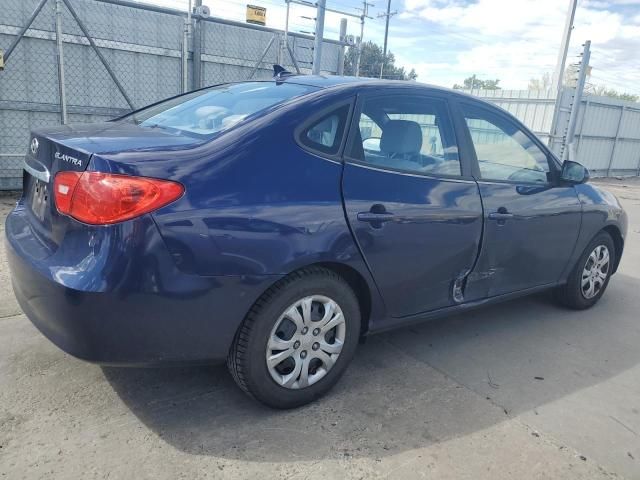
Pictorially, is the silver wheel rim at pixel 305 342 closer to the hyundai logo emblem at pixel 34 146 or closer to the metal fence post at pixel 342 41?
the hyundai logo emblem at pixel 34 146

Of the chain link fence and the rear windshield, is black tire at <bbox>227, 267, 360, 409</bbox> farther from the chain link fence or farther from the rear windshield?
the chain link fence

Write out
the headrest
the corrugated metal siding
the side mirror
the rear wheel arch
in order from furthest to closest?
the corrugated metal siding
the side mirror
the headrest
the rear wheel arch

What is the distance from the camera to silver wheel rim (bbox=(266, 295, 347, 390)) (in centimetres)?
260

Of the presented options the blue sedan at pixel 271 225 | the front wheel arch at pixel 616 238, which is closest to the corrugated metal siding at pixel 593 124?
the front wheel arch at pixel 616 238

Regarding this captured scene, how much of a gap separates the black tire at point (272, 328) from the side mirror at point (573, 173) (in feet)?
7.04

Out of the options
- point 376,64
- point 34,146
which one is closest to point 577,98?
point 34,146

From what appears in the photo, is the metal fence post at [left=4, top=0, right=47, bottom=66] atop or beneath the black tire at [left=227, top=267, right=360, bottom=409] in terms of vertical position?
atop

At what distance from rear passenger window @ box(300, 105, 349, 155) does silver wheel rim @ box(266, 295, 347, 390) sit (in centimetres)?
75

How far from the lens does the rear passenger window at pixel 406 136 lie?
115 inches

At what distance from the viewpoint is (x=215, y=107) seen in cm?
307

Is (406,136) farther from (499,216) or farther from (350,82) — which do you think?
(499,216)

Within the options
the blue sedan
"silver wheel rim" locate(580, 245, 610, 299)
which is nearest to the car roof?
the blue sedan

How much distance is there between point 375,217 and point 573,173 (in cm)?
204

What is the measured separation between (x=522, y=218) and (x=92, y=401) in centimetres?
283
